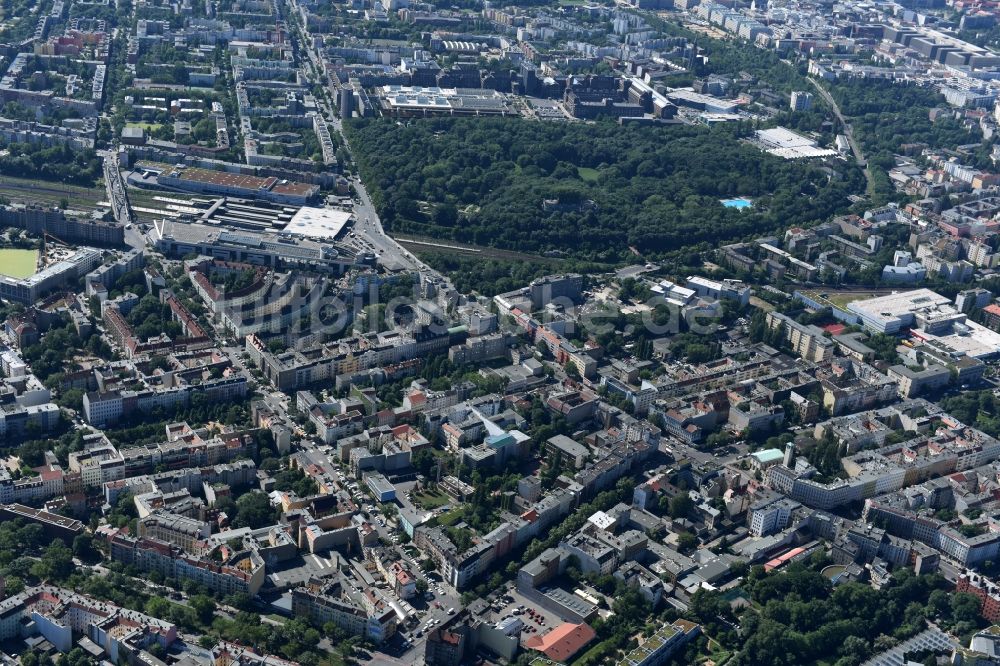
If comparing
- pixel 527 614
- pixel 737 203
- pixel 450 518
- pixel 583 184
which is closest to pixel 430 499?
pixel 450 518

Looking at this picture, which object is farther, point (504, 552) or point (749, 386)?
point (749, 386)

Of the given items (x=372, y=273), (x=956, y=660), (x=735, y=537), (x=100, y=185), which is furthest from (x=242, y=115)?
(x=956, y=660)

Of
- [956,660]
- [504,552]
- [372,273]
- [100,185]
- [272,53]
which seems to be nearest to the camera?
[956,660]

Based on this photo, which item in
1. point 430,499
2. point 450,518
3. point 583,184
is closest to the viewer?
point 450,518

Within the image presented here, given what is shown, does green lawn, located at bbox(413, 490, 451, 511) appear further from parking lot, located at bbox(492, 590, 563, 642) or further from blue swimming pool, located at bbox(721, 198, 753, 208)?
blue swimming pool, located at bbox(721, 198, 753, 208)

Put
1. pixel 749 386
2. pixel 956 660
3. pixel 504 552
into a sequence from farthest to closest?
pixel 749 386, pixel 504 552, pixel 956 660

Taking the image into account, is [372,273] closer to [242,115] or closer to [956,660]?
[242,115]

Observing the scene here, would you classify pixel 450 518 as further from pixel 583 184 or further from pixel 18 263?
pixel 583 184
